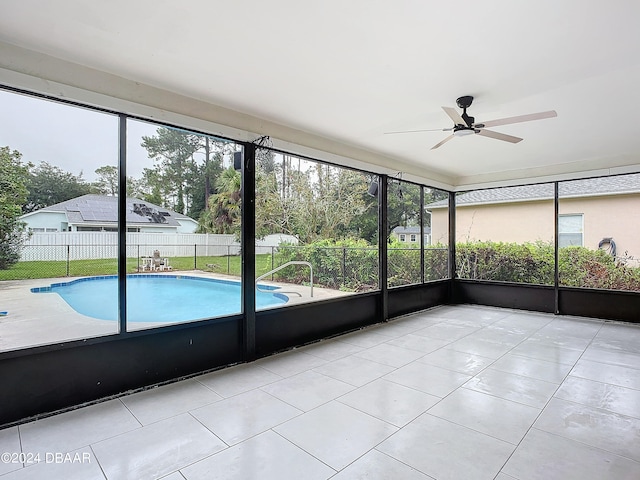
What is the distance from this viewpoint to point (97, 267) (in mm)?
3258

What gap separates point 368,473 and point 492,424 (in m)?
1.11

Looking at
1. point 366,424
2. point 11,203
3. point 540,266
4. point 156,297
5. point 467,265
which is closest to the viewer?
point 366,424

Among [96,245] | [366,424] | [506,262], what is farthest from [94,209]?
[506,262]

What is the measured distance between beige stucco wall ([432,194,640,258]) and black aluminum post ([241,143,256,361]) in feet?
17.1

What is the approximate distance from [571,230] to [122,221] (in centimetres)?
739

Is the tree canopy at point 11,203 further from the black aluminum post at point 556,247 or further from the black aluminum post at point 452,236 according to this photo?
the black aluminum post at point 556,247

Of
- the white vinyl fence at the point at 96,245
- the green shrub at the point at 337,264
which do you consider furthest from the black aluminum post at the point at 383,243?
the white vinyl fence at the point at 96,245

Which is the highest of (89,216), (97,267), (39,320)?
(89,216)

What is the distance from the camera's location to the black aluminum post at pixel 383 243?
18.5 ft

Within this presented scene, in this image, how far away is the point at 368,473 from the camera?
1983 millimetres

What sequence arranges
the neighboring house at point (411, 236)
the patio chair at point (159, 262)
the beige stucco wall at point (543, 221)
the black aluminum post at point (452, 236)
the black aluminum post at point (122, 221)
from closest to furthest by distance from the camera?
the black aluminum post at point (122, 221) → the patio chair at point (159, 262) → the beige stucco wall at point (543, 221) → the neighboring house at point (411, 236) → the black aluminum post at point (452, 236)

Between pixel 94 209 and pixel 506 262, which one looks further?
pixel 506 262

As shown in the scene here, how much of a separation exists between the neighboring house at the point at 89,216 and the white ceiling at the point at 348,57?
0.94 metres

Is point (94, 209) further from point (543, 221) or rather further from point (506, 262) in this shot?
point (543, 221)
